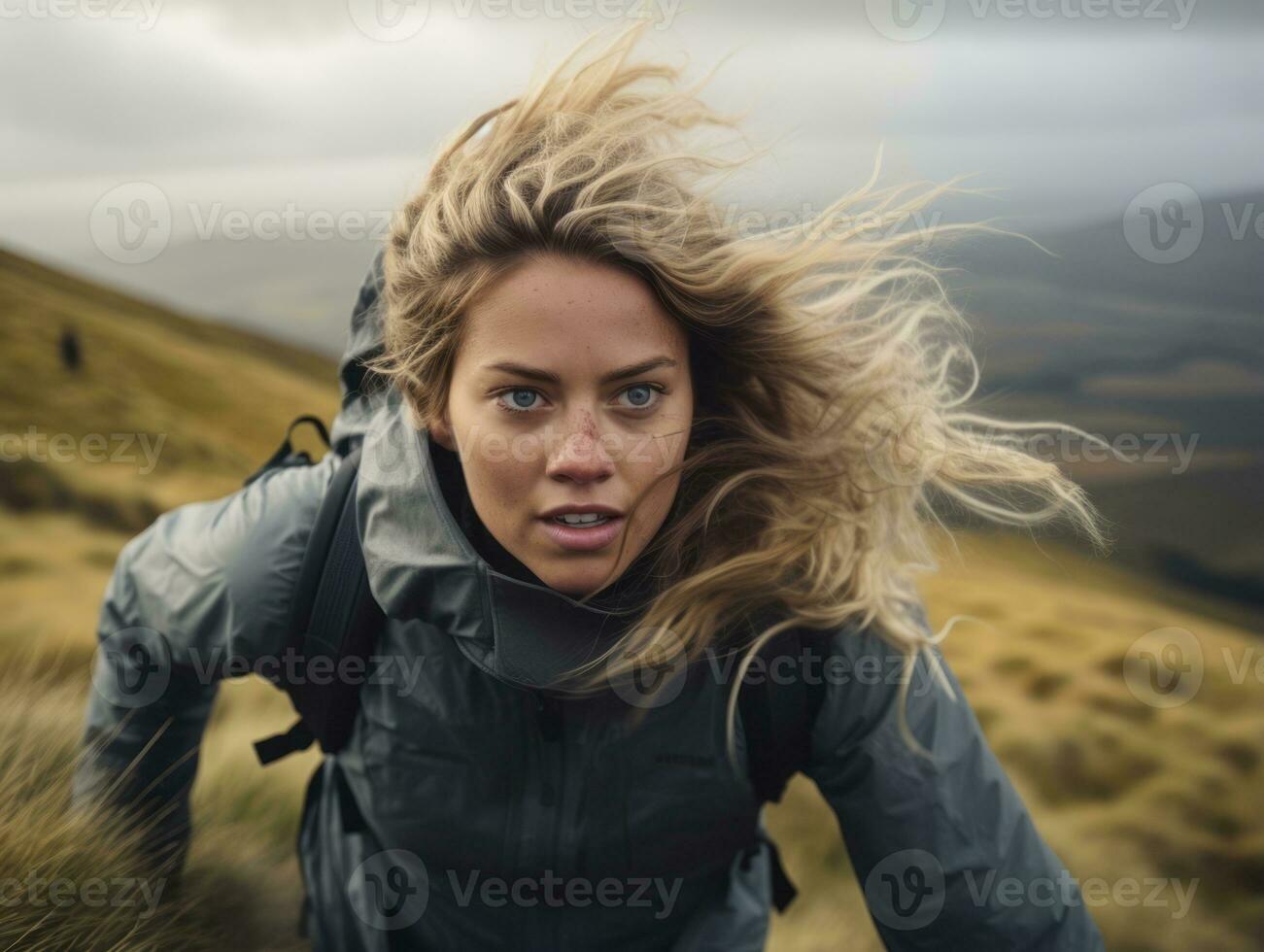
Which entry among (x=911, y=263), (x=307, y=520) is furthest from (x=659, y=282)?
(x=307, y=520)

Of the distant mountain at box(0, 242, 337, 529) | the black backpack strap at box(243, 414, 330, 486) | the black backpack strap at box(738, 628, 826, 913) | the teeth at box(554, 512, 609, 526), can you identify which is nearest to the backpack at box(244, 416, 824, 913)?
the black backpack strap at box(738, 628, 826, 913)

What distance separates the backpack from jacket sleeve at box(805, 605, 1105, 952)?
0.05 meters

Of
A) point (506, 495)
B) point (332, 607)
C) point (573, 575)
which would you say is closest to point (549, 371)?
point (506, 495)

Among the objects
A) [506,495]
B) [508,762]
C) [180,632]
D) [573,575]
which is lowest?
[508,762]

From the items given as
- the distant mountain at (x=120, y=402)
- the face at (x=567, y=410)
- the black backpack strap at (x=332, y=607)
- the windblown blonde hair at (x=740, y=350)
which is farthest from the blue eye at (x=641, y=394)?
the distant mountain at (x=120, y=402)

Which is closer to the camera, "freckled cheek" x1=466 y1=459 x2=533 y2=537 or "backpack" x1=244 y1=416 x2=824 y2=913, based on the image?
"freckled cheek" x1=466 y1=459 x2=533 y2=537

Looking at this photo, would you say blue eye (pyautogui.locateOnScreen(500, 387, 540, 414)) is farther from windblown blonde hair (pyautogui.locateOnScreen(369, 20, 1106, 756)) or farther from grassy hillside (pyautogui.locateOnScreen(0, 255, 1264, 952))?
grassy hillside (pyautogui.locateOnScreen(0, 255, 1264, 952))

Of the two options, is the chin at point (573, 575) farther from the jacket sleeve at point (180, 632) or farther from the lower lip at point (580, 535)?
the jacket sleeve at point (180, 632)

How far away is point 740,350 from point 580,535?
426mm

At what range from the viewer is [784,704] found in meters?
1.50

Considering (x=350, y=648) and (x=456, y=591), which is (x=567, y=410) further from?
(x=350, y=648)

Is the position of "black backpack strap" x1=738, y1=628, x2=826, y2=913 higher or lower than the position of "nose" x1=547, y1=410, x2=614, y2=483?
lower

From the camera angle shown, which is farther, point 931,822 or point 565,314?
point 931,822

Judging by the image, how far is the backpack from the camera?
1.51m
